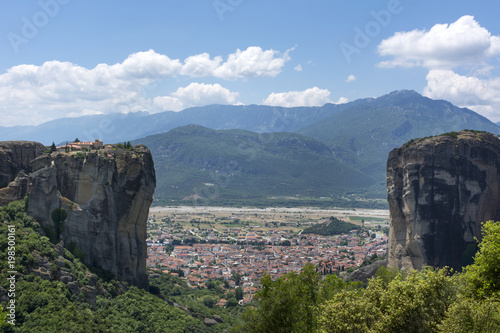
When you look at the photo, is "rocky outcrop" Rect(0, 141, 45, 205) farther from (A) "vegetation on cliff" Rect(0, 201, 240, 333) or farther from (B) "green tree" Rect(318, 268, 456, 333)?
(B) "green tree" Rect(318, 268, 456, 333)

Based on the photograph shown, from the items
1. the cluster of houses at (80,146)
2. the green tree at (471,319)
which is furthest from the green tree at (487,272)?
the cluster of houses at (80,146)

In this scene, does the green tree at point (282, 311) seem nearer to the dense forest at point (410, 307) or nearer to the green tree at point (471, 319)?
the dense forest at point (410, 307)

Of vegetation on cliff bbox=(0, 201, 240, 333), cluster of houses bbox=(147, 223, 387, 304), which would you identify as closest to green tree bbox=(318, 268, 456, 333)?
vegetation on cliff bbox=(0, 201, 240, 333)

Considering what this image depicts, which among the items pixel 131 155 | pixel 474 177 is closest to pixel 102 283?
pixel 131 155

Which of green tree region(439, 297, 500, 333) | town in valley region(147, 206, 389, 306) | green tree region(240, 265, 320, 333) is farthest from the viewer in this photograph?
town in valley region(147, 206, 389, 306)

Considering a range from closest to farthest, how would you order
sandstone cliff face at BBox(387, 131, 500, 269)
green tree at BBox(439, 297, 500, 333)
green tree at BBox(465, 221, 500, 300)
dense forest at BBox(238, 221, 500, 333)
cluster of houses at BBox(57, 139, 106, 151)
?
1. green tree at BBox(439, 297, 500, 333)
2. dense forest at BBox(238, 221, 500, 333)
3. green tree at BBox(465, 221, 500, 300)
4. cluster of houses at BBox(57, 139, 106, 151)
5. sandstone cliff face at BBox(387, 131, 500, 269)

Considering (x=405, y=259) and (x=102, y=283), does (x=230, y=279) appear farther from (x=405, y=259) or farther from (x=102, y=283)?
(x=102, y=283)
